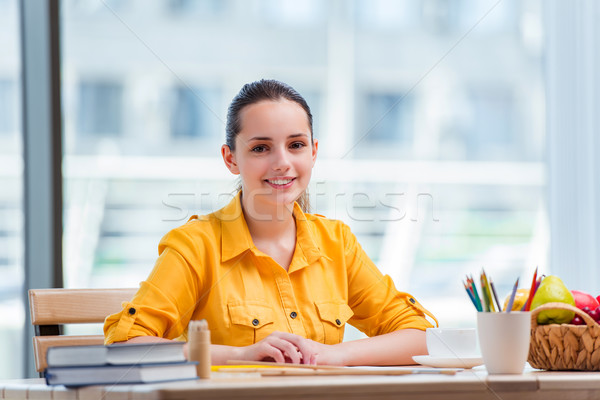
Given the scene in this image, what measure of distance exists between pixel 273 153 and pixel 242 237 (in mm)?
170

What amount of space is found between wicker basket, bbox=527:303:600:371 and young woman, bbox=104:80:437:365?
0.90ft

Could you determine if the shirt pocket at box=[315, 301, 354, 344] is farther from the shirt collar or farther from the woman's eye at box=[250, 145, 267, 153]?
the woman's eye at box=[250, 145, 267, 153]

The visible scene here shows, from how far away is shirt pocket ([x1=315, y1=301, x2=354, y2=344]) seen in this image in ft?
4.14

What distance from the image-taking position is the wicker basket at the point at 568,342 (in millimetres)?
896

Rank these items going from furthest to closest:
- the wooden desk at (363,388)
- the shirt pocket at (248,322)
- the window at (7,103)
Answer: the window at (7,103) < the shirt pocket at (248,322) < the wooden desk at (363,388)

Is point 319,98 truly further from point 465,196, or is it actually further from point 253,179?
→ point 253,179

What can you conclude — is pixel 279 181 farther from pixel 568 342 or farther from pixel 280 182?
pixel 568 342

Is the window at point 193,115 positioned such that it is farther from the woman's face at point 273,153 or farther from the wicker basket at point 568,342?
the wicker basket at point 568,342

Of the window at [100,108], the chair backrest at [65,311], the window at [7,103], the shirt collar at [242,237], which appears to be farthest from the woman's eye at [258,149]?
the window at [100,108]

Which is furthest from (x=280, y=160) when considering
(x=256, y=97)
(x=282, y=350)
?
(x=282, y=350)

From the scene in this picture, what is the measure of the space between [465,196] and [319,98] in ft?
3.83

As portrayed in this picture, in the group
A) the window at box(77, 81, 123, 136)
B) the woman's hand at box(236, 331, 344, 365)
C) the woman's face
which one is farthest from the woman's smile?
the window at box(77, 81, 123, 136)

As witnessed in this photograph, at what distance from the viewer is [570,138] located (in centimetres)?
242

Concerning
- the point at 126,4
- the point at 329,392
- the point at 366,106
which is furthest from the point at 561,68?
the point at 126,4
